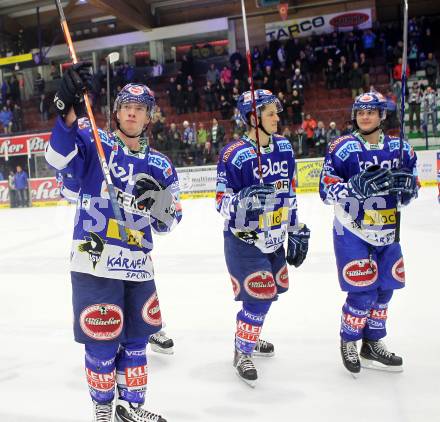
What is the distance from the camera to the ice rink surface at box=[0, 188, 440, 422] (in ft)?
8.75

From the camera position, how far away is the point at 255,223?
3074mm

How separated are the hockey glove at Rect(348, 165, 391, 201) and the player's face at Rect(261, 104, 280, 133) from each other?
0.60m

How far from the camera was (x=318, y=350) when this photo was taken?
3.40 m

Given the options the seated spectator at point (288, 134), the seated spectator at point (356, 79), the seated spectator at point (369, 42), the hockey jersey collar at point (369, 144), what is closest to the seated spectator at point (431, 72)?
the seated spectator at point (356, 79)

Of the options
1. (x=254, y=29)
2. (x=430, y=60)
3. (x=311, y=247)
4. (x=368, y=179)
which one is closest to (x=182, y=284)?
(x=311, y=247)

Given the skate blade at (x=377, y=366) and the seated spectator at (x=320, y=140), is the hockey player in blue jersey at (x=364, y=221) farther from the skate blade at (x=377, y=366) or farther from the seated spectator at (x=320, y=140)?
the seated spectator at (x=320, y=140)

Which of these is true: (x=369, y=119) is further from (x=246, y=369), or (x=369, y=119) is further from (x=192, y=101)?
(x=192, y=101)

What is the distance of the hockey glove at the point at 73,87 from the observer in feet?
6.31

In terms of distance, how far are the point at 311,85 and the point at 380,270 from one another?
640 inches

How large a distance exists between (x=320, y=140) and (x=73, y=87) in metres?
12.7

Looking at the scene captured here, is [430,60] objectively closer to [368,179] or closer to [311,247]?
[311,247]

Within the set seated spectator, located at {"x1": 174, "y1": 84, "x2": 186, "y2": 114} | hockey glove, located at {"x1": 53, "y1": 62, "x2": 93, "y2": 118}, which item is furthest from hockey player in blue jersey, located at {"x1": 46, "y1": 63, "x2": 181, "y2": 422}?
seated spectator, located at {"x1": 174, "y1": 84, "x2": 186, "y2": 114}

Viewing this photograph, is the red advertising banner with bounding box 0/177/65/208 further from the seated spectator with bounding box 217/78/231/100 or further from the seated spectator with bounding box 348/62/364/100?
the seated spectator with bounding box 348/62/364/100

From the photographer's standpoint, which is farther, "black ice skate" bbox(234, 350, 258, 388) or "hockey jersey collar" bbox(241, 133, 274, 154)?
"hockey jersey collar" bbox(241, 133, 274, 154)
